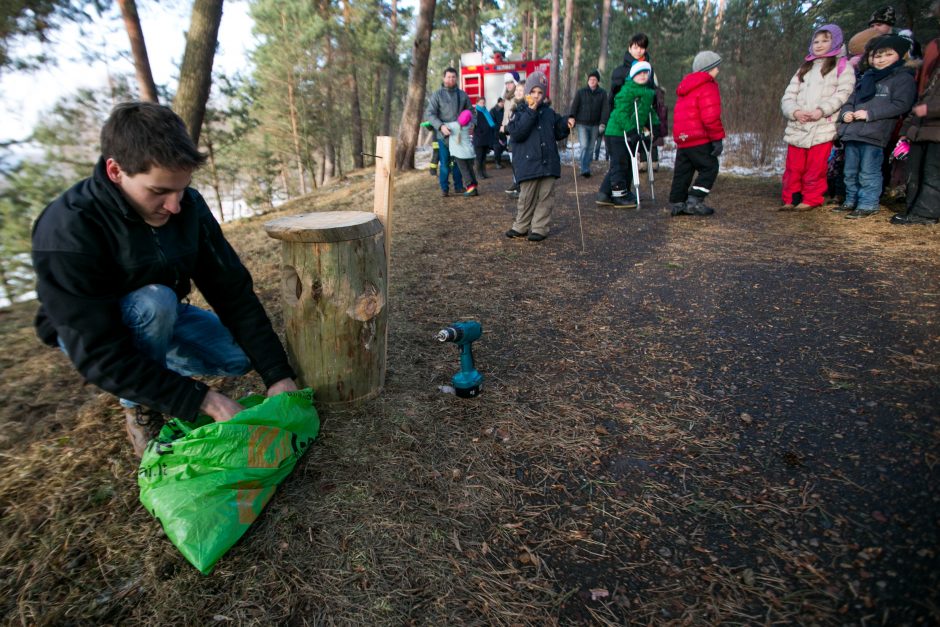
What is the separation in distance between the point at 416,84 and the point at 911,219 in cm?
1003

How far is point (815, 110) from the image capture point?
5961mm

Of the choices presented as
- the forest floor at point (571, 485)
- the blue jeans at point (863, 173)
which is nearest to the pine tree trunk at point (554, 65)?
the blue jeans at point (863, 173)

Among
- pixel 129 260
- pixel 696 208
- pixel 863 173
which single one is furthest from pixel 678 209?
pixel 129 260

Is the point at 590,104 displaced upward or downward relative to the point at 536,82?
upward

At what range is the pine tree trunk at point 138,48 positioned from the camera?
722 centimetres

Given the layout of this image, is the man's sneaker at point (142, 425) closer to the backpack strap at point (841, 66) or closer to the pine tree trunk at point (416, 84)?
the backpack strap at point (841, 66)

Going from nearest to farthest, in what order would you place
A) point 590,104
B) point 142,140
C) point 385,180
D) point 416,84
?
1. point 142,140
2. point 385,180
3. point 590,104
4. point 416,84

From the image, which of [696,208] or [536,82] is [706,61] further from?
[536,82]

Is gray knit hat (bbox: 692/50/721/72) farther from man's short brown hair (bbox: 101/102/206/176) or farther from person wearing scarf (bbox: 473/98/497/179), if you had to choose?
man's short brown hair (bbox: 101/102/206/176)

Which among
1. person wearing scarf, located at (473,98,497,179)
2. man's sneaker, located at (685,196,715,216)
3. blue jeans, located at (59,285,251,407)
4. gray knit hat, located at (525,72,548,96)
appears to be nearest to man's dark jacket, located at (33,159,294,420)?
blue jeans, located at (59,285,251,407)

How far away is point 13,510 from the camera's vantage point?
202 centimetres

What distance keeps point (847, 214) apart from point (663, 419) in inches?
217

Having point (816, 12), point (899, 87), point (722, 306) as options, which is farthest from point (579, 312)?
point (816, 12)

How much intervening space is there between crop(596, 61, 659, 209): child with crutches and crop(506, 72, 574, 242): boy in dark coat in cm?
169
